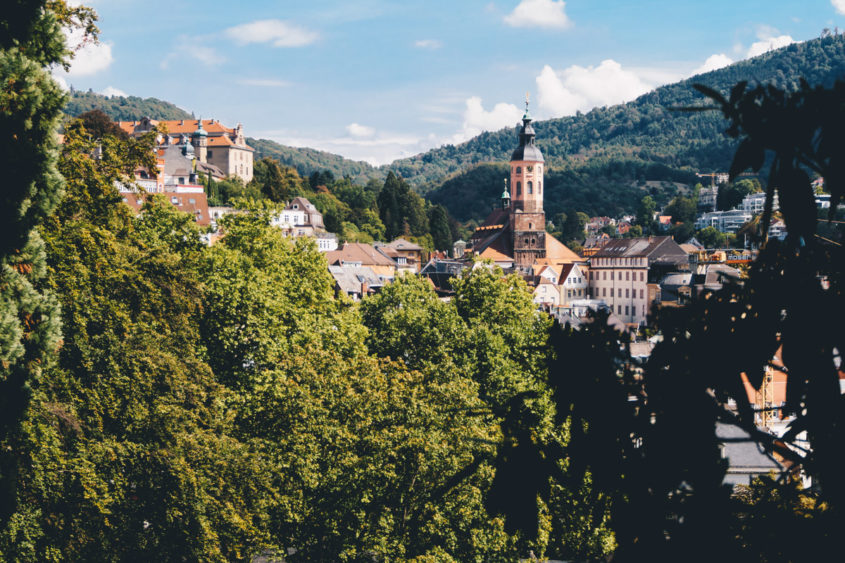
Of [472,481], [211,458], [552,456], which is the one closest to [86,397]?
[211,458]

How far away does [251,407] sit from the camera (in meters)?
21.8

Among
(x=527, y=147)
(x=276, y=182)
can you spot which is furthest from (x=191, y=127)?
(x=527, y=147)

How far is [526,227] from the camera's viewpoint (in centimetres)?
12312

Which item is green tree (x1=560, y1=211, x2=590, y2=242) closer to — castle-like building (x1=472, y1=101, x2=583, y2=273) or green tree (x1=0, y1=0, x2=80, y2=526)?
castle-like building (x1=472, y1=101, x2=583, y2=273)

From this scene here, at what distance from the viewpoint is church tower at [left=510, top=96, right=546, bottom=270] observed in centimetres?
12244

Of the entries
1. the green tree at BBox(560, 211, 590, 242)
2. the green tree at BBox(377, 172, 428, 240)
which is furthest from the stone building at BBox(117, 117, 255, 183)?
the green tree at BBox(560, 211, 590, 242)

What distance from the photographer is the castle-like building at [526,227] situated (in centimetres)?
12219

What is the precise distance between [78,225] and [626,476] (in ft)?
53.1

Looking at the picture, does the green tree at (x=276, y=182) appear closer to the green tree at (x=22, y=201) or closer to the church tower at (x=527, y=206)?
the church tower at (x=527, y=206)

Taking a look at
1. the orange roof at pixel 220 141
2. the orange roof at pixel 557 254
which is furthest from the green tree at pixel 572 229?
the orange roof at pixel 220 141

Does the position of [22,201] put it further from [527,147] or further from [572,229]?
[572,229]

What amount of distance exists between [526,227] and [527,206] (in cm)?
406

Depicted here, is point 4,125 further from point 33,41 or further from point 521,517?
point 521,517

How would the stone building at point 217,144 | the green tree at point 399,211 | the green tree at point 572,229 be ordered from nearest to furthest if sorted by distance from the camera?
the green tree at point 399,211 < the stone building at point 217,144 < the green tree at point 572,229
